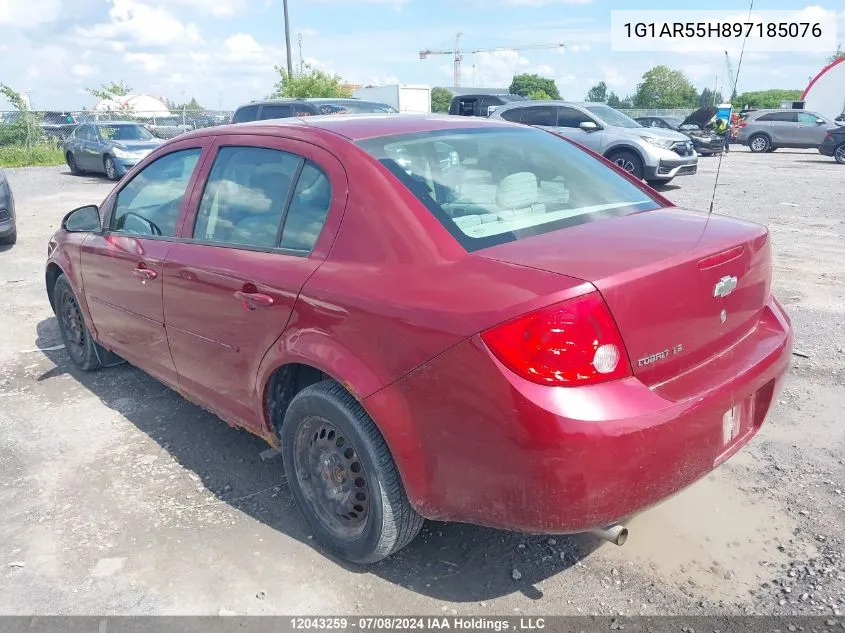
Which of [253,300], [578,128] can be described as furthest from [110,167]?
[253,300]

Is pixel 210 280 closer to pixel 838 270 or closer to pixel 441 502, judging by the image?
pixel 441 502

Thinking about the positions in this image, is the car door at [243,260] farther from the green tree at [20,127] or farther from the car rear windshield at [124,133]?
the green tree at [20,127]

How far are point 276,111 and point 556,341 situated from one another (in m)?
13.6

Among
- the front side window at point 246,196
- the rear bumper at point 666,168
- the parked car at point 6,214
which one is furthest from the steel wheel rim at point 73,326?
the rear bumper at point 666,168

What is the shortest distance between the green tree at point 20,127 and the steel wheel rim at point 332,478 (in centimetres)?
2724

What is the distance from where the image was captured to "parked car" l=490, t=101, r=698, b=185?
13.7m

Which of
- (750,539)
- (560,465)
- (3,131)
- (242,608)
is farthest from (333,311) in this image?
(3,131)

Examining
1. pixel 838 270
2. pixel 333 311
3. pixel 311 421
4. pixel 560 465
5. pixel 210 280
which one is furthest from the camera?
pixel 838 270

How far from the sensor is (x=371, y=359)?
2457 millimetres

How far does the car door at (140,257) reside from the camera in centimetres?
365

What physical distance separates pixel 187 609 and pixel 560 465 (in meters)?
1.55

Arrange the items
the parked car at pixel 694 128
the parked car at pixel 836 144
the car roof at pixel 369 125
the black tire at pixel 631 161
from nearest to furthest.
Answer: the car roof at pixel 369 125, the black tire at pixel 631 161, the parked car at pixel 836 144, the parked car at pixel 694 128

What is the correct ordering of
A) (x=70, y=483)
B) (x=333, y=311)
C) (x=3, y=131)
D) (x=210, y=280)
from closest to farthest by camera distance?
1. (x=333, y=311)
2. (x=210, y=280)
3. (x=70, y=483)
4. (x=3, y=131)

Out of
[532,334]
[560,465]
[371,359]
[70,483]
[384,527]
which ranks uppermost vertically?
[532,334]
